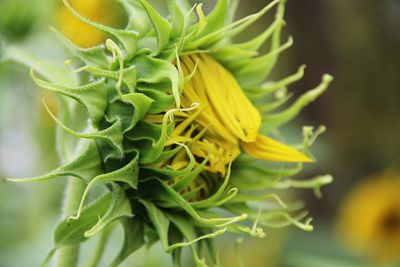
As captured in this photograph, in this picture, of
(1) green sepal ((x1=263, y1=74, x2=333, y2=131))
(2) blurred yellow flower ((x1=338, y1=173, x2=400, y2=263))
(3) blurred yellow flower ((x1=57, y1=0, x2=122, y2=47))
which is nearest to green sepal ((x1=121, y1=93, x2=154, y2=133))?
(1) green sepal ((x1=263, y1=74, x2=333, y2=131))

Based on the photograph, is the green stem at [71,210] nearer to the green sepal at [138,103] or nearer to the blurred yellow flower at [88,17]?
the green sepal at [138,103]

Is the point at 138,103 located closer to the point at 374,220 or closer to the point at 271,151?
the point at 271,151

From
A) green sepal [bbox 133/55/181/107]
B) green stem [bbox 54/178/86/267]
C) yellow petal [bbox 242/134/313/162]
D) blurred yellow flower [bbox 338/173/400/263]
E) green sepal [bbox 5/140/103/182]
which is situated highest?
green sepal [bbox 133/55/181/107]

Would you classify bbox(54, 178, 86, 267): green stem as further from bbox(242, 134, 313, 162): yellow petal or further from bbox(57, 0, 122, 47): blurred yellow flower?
bbox(57, 0, 122, 47): blurred yellow flower

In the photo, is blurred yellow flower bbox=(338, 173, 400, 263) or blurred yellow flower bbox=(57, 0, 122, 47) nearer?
blurred yellow flower bbox=(57, 0, 122, 47)

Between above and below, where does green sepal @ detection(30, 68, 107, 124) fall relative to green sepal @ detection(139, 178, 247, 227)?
above

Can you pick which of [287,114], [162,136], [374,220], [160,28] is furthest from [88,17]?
[374,220]

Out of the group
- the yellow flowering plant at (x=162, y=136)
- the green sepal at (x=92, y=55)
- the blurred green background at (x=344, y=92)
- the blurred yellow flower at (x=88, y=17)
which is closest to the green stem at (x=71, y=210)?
the yellow flowering plant at (x=162, y=136)
